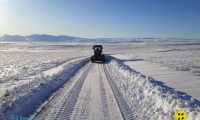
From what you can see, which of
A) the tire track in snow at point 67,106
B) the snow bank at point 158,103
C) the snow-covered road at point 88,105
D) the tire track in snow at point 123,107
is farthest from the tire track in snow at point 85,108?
the snow bank at point 158,103

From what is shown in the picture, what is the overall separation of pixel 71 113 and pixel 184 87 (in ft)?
22.7

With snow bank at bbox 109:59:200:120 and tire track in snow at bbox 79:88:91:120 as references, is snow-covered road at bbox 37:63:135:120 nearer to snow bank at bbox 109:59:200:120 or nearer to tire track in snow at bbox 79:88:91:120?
tire track in snow at bbox 79:88:91:120

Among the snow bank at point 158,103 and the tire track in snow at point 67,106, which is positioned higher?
the snow bank at point 158,103

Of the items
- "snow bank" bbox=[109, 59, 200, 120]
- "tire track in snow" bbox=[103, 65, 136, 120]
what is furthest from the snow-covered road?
"snow bank" bbox=[109, 59, 200, 120]

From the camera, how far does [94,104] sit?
912 centimetres

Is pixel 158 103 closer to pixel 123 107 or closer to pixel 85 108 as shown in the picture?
pixel 123 107

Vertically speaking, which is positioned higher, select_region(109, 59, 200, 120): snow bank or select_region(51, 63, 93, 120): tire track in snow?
select_region(109, 59, 200, 120): snow bank

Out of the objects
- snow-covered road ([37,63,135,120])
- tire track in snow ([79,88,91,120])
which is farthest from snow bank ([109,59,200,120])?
tire track in snow ([79,88,91,120])

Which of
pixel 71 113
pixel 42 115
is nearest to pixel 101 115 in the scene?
pixel 71 113

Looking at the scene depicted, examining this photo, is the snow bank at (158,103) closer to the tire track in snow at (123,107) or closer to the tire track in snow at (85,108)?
the tire track in snow at (123,107)

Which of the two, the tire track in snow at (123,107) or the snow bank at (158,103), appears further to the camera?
the tire track in snow at (123,107)

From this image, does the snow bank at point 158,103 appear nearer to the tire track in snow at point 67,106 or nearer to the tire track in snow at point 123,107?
the tire track in snow at point 123,107

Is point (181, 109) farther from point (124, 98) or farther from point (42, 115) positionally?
point (42, 115)

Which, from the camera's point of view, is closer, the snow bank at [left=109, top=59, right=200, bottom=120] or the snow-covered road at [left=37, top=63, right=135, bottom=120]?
the snow bank at [left=109, top=59, right=200, bottom=120]
